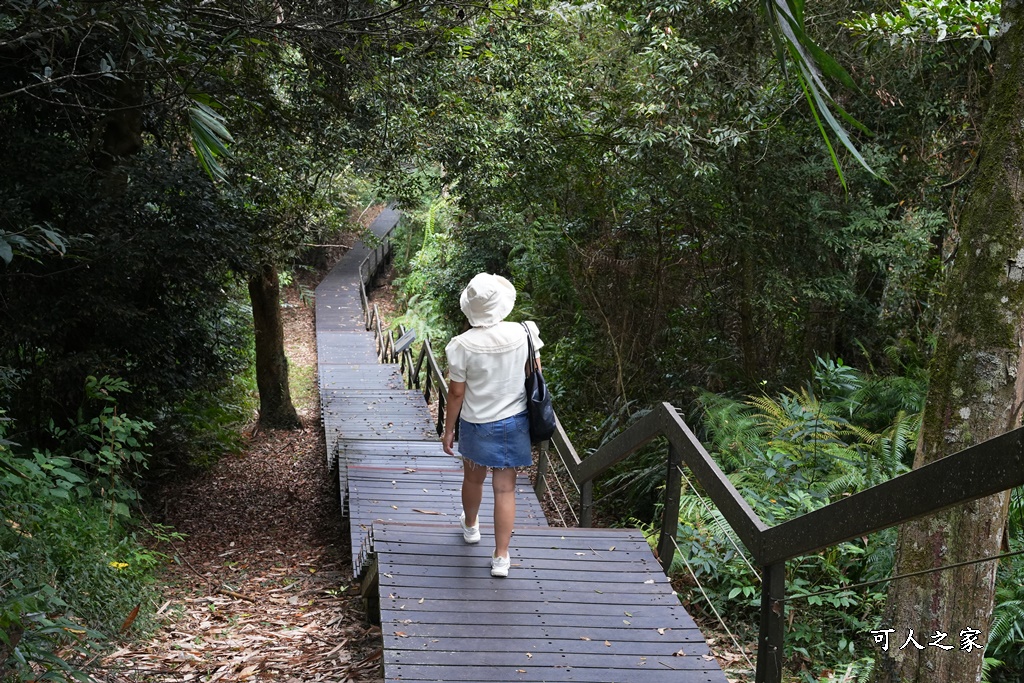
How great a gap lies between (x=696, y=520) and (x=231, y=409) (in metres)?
9.42

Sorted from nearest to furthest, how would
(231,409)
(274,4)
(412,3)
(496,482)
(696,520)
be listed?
(496,482) → (696,520) → (412,3) → (274,4) → (231,409)

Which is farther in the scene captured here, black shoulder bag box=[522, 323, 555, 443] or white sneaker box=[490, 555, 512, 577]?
white sneaker box=[490, 555, 512, 577]

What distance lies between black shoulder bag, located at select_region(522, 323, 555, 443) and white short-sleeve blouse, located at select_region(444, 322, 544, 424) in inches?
1.2

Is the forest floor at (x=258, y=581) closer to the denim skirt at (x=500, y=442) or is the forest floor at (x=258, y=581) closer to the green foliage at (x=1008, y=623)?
the denim skirt at (x=500, y=442)

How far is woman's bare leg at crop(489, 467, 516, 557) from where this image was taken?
4465mm

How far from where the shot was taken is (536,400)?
14.6ft

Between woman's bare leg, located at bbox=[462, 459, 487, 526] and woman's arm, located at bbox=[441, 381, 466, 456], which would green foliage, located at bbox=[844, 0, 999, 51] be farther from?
woman's bare leg, located at bbox=[462, 459, 487, 526]

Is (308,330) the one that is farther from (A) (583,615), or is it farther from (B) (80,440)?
(A) (583,615)

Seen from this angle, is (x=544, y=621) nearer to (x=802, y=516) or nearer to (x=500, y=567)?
(x=500, y=567)

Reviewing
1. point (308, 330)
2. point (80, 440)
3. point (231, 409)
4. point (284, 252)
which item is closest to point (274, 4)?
point (284, 252)

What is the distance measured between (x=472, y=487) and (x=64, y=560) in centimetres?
270

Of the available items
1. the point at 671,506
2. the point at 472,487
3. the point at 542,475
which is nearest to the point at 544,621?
the point at 472,487

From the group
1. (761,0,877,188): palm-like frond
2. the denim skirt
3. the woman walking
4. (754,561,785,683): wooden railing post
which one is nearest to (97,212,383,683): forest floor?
the woman walking

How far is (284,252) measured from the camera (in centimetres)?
1012
